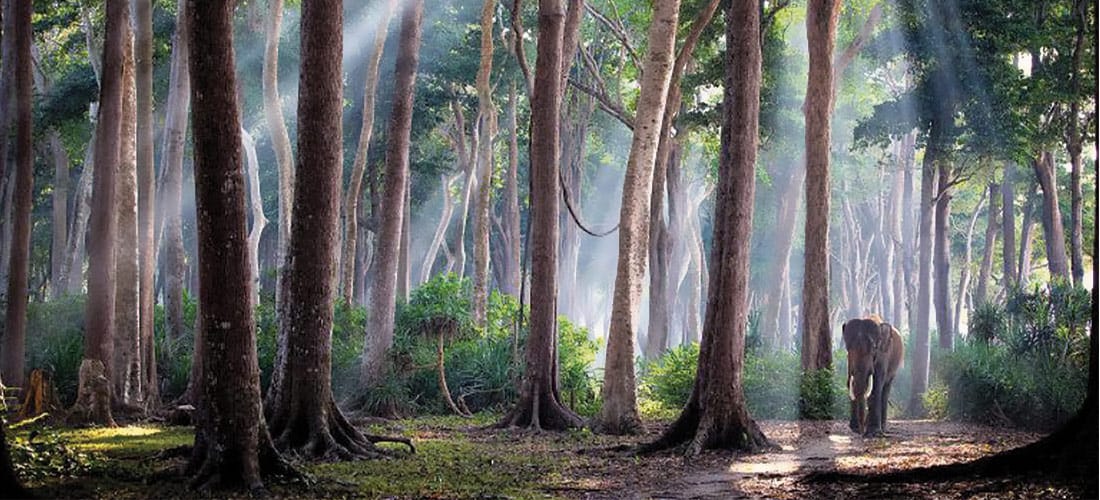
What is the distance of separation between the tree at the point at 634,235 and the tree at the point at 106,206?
7.21 m

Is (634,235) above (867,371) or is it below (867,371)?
above

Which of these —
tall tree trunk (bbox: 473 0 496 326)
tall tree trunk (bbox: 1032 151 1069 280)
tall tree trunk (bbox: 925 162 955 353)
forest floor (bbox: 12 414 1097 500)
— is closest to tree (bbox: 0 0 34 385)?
forest floor (bbox: 12 414 1097 500)

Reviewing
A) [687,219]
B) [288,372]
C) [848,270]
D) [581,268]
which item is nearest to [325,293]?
[288,372]

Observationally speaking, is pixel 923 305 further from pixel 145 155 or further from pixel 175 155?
pixel 145 155

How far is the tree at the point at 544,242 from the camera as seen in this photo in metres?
20.1

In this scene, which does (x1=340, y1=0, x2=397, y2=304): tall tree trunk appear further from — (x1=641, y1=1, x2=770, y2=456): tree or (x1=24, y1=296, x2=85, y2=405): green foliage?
(x1=641, y1=1, x2=770, y2=456): tree

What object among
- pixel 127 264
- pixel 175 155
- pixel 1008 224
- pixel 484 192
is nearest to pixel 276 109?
pixel 175 155

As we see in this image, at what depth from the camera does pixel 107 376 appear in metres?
19.3

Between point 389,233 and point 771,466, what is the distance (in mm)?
10775

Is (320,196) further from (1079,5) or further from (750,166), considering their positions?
(1079,5)

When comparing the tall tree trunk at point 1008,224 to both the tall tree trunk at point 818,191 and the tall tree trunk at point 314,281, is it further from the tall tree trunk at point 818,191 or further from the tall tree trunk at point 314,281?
the tall tree trunk at point 314,281

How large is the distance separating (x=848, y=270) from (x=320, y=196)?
44.1 meters

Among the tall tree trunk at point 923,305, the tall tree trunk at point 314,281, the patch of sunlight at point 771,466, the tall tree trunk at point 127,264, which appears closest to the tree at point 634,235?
the patch of sunlight at point 771,466

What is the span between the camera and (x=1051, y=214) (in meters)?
30.4
